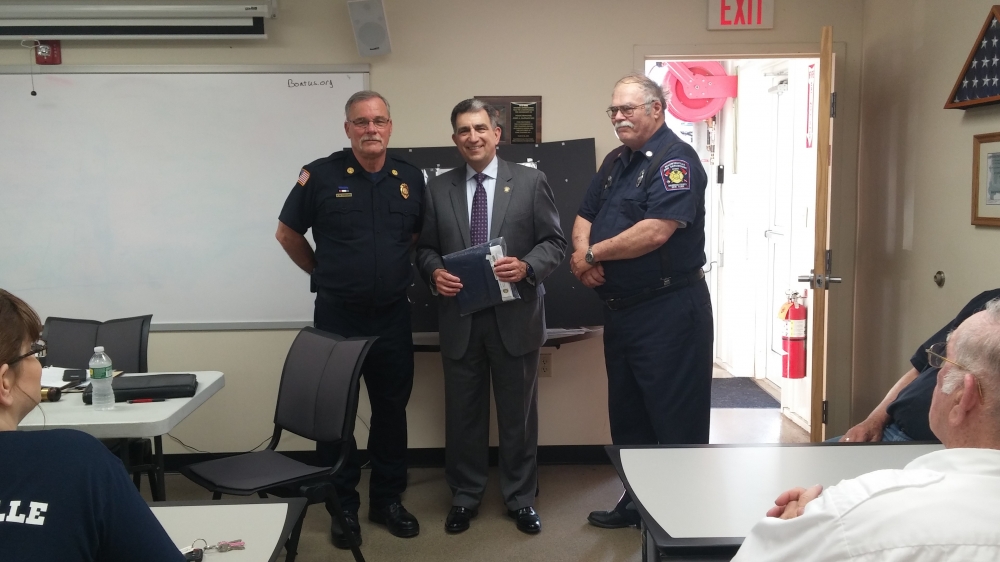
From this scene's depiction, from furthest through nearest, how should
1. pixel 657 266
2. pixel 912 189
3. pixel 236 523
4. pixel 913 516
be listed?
1. pixel 912 189
2. pixel 657 266
3. pixel 236 523
4. pixel 913 516

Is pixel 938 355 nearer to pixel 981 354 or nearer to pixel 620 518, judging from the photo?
pixel 981 354

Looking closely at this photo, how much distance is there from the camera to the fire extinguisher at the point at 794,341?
14.1 feet

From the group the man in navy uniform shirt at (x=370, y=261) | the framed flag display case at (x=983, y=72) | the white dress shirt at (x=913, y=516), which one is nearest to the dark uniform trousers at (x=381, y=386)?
the man in navy uniform shirt at (x=370, y=261)

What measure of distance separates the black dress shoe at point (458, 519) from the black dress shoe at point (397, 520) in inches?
5.1

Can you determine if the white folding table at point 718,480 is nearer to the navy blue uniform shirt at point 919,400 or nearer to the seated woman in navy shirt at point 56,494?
the navy blue uniform shirt at point 919,400

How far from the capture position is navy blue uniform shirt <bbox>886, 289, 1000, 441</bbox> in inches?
87.2

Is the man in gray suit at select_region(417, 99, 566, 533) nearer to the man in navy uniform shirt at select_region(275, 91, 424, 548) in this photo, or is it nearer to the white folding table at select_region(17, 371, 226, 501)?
the man in navy uniform shirt at select_region(275, 91, 424, 548)

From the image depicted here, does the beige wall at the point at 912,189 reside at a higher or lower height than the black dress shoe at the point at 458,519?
higher

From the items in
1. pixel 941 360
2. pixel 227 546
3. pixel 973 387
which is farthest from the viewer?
pixel 227 546

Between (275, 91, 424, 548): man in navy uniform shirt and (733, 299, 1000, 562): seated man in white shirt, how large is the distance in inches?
79.8

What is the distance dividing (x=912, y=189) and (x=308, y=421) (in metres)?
2.66

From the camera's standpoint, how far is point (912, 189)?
10.6 ft

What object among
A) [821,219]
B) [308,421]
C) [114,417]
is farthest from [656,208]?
[114,417]

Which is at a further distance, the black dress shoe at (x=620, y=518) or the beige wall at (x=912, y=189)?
the black dress shoe at (x=620, y=518)
